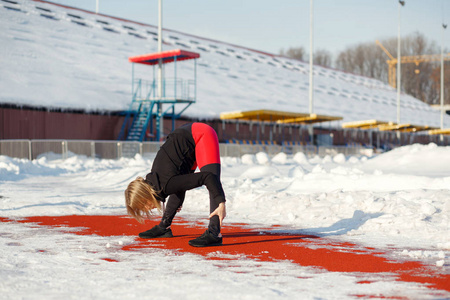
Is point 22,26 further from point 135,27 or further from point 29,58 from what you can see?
point 135,27

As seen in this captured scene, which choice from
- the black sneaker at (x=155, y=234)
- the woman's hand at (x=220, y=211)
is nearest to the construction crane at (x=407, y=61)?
the black sneaker at (x=155, y=234)

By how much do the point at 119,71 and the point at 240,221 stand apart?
29804 mm

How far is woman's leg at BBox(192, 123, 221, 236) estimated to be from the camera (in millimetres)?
6352

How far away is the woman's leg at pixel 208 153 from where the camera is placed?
635 cm

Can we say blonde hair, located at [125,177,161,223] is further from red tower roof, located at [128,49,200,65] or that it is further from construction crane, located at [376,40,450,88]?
construction crane, located at [376,40,450,88]

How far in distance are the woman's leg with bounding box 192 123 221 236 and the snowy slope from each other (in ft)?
78.0

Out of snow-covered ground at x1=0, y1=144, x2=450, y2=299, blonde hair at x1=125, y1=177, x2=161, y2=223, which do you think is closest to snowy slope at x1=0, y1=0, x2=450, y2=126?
snow-covered ground at x1=0, y1=144, x2=450, y2=299

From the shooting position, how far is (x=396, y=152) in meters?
20.2

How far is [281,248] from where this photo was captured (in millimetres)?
6609

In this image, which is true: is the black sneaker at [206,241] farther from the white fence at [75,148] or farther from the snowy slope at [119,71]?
the snowy slope at [119,71]

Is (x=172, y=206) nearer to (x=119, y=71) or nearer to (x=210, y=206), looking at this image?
(x=210, y=206)

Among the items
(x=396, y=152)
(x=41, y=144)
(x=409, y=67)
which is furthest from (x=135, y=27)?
(x=409, y=67)

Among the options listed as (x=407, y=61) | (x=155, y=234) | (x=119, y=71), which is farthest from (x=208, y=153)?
(x=407, y=61)

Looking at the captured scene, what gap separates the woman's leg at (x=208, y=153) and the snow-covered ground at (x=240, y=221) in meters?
0.65
